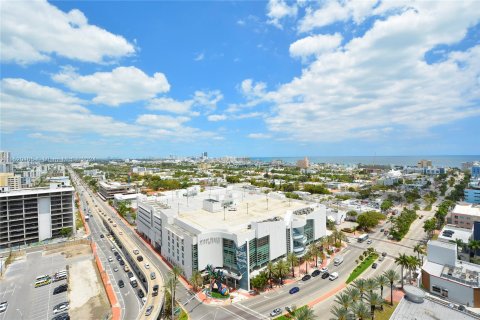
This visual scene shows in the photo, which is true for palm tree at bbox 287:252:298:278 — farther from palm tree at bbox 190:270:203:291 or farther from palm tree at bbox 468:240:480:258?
palm tree at bbox 468:240:480:258

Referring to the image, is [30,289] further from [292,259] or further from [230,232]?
[292,259]

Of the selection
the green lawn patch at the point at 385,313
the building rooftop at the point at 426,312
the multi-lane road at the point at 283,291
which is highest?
the building rooftop at the point at 426,312

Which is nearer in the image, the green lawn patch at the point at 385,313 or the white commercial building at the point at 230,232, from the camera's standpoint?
the green lawn patch at the point at 385,313

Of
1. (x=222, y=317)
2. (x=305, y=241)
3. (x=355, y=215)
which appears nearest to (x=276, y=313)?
(x=222, y=317)

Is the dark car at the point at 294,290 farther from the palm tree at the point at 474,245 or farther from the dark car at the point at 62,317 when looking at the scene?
the palm tree at the point at 474,245

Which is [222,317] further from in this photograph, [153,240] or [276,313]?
[153,240]

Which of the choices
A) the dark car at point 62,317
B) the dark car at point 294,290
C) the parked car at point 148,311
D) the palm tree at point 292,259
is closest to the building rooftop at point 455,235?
the palm tree at point 292,259

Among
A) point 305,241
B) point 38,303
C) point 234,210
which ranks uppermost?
point 234,210
